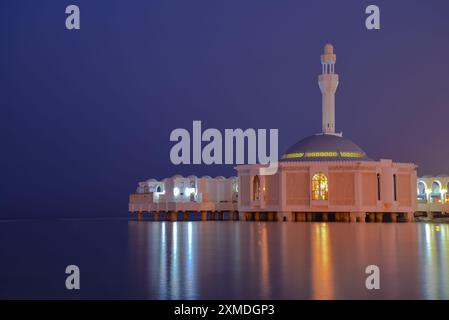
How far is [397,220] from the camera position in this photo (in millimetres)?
73875

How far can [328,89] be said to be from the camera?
254 feet

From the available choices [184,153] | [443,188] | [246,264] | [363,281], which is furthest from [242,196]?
[363,281]

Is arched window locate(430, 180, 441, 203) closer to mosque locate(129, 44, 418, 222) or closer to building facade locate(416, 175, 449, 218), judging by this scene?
building facade locate(416, 175, 449, 218)

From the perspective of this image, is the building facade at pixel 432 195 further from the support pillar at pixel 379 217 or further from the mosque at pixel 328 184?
the support pillar at pixel 379 217

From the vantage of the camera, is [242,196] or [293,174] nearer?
[293,174]

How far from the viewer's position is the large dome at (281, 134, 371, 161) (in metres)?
70.5

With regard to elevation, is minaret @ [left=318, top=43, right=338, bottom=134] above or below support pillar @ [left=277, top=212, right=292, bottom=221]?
above

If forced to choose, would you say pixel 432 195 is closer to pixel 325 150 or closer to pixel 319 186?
pixel 325 150

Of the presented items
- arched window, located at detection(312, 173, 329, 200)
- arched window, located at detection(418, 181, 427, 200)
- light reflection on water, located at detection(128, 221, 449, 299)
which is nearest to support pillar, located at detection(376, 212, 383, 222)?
arched window, located at detection(312, 173, 329, 200)

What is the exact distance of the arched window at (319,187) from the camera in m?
67.3

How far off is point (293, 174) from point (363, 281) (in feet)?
166

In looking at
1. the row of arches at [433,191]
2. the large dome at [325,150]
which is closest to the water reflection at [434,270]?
the large dome at [325,150]
